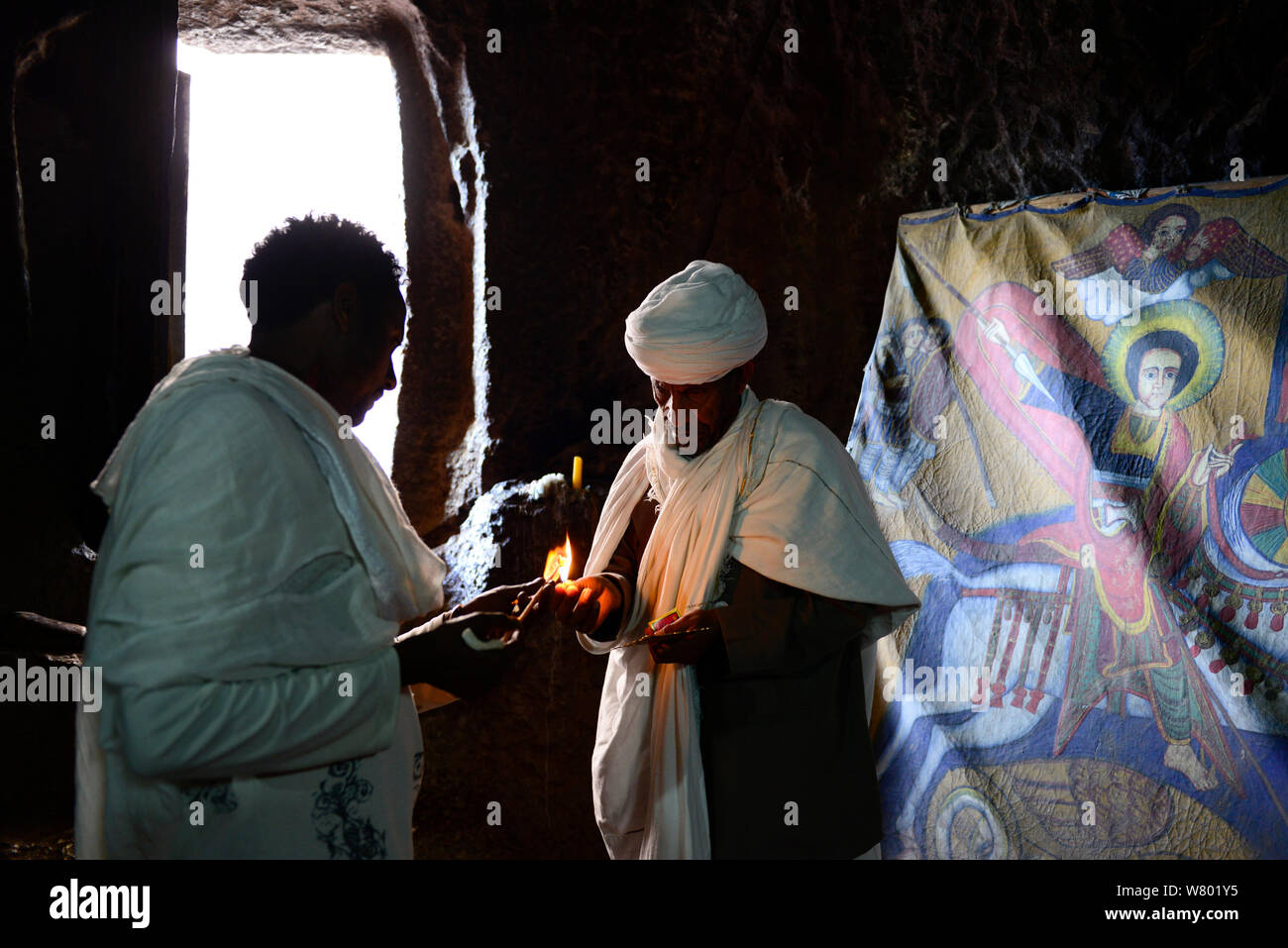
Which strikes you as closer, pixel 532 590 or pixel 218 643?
pixel 218 643

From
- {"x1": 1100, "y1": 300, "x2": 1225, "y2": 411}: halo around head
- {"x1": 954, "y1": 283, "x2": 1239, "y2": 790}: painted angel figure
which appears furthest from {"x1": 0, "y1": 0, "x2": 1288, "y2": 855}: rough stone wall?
{"x1": 954, "y1": 283, "x2": 1239, "y2": 790}: painted angel figure

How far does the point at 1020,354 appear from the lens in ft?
12.8

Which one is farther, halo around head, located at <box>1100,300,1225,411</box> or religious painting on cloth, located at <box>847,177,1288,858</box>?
halo around head, located at <box>1100,300,1225,411</box>

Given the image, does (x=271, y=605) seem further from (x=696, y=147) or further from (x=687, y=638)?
(x=696, y=147)

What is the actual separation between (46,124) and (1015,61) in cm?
360

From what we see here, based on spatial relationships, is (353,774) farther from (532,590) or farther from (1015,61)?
(1015,61)

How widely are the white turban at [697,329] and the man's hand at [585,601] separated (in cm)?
57

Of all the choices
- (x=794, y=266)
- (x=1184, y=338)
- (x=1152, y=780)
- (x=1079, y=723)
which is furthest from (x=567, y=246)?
(x=1152, y=780)

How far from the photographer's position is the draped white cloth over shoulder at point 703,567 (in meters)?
2.54

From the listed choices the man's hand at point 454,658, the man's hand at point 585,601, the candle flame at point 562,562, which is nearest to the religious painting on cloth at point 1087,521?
the man's hand at point 585,601

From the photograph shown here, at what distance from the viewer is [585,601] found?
8.63 feet

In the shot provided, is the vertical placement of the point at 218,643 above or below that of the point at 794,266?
below

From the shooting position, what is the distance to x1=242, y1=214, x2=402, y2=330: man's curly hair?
6.41 ft

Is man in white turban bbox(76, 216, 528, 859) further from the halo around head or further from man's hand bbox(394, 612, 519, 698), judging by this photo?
the halo around head
